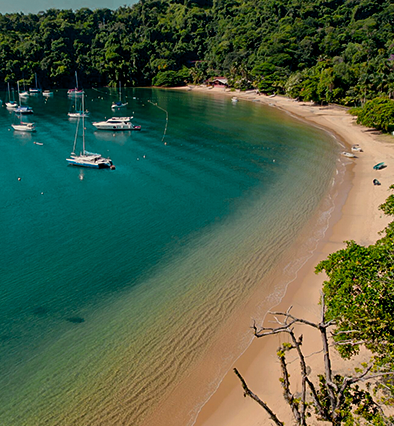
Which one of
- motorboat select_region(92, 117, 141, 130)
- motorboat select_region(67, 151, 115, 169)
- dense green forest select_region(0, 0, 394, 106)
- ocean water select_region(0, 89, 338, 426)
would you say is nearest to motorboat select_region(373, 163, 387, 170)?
ocean water select_region(0, 89, 338, 426)

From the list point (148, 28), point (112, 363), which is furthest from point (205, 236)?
point (148, 28)

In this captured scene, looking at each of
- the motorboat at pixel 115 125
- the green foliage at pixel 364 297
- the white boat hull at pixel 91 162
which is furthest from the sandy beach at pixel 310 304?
the motorboat at pixel 115 125

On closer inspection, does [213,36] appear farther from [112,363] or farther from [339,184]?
[112,363]

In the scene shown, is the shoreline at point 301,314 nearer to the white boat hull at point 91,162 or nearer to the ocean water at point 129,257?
the ocean water at point 129,257

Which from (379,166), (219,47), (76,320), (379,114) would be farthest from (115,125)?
(219,47)

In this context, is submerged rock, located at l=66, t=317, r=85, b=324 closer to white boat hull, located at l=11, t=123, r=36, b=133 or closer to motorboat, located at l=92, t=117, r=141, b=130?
motorboat, located at l=92, t=117, r=141, b=130
